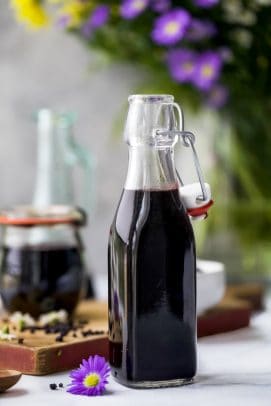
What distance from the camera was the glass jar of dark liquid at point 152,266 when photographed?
1.01m

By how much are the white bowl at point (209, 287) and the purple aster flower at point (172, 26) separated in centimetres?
52

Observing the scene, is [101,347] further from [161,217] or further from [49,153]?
[49,153]

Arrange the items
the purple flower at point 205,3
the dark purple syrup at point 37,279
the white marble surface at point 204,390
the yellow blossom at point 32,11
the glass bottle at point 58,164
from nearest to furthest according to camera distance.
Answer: the white marble surface at point 204,390 → the dark purple syrup at point 37,279 → the glass bottle at point 58,164 → the purple flower at point 205,3 → the yellow blossom at point 32,11

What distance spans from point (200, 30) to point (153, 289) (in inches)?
34.1

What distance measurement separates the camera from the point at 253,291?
63.8 inches

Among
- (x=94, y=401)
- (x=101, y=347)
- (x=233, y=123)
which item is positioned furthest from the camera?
(x=233, y=123)

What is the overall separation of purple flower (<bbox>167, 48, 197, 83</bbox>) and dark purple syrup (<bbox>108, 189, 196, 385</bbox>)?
0.79m

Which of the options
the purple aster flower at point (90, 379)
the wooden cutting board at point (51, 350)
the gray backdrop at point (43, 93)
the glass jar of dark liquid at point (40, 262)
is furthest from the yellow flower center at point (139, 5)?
the purple aster flower at point (90, 379)

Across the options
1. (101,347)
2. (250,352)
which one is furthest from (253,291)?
(101,347)

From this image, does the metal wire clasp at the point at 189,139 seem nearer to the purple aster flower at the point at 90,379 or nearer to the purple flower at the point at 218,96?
the purple aster flower at the point at 90,379

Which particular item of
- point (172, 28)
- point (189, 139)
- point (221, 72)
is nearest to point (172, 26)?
point (172, 28)

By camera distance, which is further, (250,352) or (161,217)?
(250,352)

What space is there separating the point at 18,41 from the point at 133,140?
116cm

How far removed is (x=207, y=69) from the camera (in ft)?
5.80
